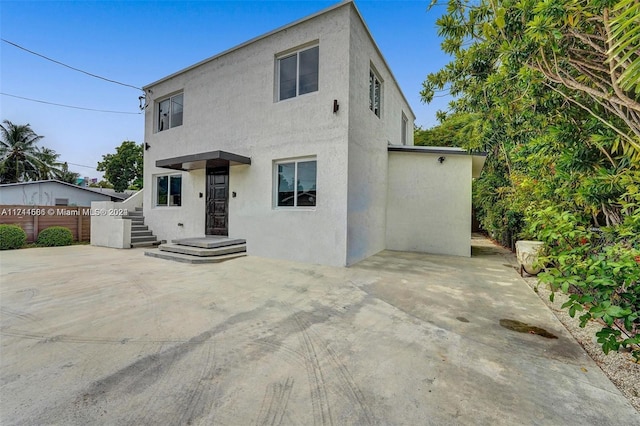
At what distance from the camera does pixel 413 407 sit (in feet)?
6.05

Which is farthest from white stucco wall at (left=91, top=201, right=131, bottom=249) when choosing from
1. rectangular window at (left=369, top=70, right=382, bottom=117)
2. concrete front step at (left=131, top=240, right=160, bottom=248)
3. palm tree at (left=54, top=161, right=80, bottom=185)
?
palm tree at (left=54, top=161, right=80, bottom=185)

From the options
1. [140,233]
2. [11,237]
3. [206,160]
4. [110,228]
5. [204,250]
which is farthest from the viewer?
[140,233]

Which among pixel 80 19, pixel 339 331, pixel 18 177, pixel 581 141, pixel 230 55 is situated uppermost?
pixel 80 19

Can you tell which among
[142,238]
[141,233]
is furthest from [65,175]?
[142,238]

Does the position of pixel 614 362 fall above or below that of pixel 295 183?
below

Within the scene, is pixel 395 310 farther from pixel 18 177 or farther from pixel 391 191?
pixel 18 177

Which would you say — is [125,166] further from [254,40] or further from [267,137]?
[267,137]

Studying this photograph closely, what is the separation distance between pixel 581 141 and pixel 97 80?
48.8 ft

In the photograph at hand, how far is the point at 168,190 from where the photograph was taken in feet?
33.1

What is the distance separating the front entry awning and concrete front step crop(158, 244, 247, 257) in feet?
8.19

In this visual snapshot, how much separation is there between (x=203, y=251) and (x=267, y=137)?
3.65 m

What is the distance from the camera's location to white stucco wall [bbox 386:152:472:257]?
8594 millimetres

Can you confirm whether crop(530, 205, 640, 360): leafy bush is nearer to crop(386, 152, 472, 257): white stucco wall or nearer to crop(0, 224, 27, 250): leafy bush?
crop(386, 152, 472, 257): white stucco wall

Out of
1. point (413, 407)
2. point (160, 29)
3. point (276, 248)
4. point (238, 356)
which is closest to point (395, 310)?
point (413, 407)
